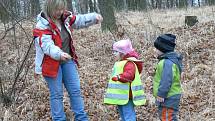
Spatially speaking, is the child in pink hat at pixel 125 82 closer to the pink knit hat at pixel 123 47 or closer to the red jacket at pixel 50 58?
the pink knit hat at pixel 123 47

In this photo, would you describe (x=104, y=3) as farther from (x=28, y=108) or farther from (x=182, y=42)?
(x=28, y=108)

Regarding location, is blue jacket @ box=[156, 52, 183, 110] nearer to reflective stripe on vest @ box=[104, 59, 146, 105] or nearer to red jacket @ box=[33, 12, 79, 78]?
reflective stripe on vest @ box=[104, 59, 146, 105]

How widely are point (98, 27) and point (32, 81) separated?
564 centimetres

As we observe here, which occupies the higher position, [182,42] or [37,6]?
[37,6]

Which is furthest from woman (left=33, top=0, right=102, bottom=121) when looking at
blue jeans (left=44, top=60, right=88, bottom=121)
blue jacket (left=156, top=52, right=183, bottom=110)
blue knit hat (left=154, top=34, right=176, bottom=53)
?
blue jacket (left=156, top=52, right=183, bottom=110)

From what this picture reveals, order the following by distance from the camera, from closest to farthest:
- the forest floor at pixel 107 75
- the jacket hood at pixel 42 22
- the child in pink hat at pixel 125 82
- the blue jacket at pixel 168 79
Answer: the blue jacket at pixel 168 79
the child in pink hat at pixel 125 82
the jacket hood at pixel 42 22
the forest floor at pixel 107 75

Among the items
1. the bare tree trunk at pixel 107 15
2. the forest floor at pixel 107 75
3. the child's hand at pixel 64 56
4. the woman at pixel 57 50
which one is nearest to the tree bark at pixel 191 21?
the forest floor at pixel 107 75

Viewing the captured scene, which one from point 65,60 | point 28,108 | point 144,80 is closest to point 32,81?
point 28,108

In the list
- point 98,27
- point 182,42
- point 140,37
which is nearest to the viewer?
point 182,42

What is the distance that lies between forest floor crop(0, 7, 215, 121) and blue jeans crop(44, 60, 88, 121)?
94 cm

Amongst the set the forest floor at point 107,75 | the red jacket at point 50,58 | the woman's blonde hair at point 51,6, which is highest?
the woman's blonde hair at point 51,6

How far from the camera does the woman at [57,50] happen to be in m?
5.23

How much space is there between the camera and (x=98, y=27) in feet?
45.1

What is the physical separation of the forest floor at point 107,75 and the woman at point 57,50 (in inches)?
42.7
